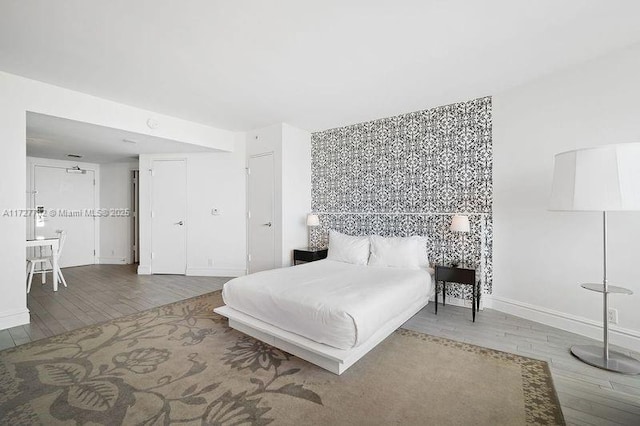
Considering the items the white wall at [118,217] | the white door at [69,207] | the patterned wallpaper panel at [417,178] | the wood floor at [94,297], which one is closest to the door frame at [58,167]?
the white door at [69,207]

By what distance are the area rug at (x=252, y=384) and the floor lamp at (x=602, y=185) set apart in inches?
24.6

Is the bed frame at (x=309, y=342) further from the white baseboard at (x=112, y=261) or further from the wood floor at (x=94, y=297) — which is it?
the white baseboard at (x=112, y=261)

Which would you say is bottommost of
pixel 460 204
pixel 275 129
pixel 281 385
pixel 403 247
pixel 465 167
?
pixel 281 385

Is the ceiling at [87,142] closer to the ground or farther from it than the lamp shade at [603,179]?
farther from it

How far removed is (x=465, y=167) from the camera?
3.68 metres

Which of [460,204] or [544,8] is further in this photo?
[460,204]

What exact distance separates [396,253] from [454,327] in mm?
1036

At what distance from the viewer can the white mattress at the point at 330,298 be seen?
210 cm

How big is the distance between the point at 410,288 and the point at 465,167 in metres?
1.83

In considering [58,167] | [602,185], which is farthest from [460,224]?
[58,167]

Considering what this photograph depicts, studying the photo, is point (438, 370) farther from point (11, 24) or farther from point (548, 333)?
point (11, 24)

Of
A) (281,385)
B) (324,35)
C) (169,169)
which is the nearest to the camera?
(281,385)

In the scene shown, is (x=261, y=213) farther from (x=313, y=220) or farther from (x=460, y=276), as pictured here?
(x=460, y=276)

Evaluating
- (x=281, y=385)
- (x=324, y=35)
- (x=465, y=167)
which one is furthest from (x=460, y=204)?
(x=281, y=385)
